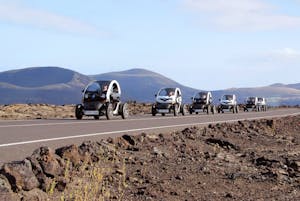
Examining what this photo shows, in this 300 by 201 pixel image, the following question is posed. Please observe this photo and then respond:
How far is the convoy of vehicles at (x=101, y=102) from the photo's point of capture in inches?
1132

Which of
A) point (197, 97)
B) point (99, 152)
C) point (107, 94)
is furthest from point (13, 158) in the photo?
point (197, 97)

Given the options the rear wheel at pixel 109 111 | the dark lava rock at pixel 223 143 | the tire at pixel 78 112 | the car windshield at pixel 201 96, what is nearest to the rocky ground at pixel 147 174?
the dark lava rock at pixel 223 143

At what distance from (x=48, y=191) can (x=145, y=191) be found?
1.59 metres

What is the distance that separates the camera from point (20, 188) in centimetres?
821

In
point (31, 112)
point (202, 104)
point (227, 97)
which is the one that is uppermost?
point (227, 97)

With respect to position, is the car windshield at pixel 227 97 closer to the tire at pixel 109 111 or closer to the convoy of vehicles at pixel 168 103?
the convoy of vehicles at pixel 168 103

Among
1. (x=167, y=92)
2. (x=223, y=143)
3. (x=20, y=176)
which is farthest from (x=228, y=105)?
(x=20, y=176)

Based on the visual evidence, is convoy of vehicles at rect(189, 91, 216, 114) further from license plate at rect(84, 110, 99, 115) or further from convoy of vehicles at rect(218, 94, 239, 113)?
license plate at rect(84, 110, 99, 115)

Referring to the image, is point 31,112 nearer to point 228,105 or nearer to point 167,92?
point 167,92

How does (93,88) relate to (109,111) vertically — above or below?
above

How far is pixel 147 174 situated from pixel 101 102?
18316 millimetres

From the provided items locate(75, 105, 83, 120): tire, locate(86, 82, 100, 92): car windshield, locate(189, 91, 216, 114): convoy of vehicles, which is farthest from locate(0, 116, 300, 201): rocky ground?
locate(189, 91, 216, 114): convoy of vehicles

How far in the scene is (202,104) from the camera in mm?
49031

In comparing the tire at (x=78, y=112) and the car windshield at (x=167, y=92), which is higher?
the car windshield at (x=167, y=92)
